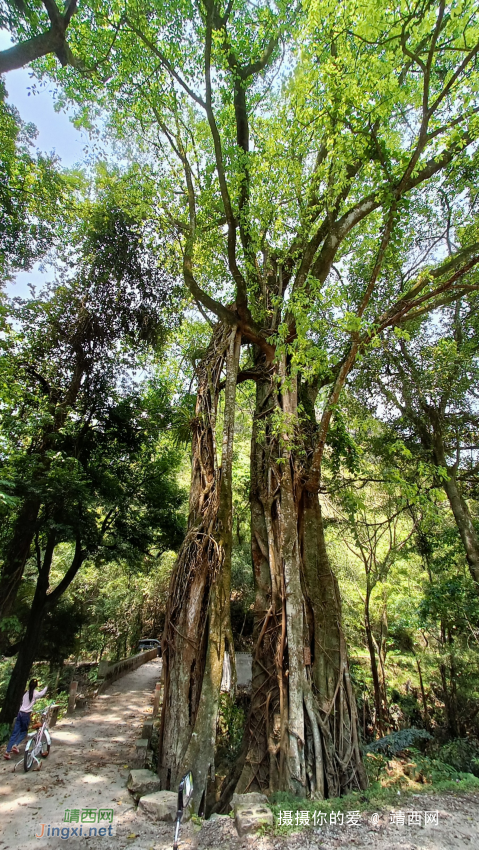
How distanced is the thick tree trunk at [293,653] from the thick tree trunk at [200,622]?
683 mm

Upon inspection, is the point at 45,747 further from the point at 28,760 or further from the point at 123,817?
the point at 123,817

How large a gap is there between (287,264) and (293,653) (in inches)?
253

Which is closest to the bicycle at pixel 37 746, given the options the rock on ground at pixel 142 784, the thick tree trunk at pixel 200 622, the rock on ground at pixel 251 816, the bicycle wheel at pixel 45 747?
the bicycle wheel at pixel 45 747

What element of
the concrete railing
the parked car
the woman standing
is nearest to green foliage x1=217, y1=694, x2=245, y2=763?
the woman standing

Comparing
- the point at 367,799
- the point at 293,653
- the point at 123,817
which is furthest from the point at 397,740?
the point at 123,817

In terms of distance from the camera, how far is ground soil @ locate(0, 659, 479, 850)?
2.74 m

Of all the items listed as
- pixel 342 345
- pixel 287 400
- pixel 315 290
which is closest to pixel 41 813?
pixel 287 400

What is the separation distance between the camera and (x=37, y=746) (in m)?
5.12

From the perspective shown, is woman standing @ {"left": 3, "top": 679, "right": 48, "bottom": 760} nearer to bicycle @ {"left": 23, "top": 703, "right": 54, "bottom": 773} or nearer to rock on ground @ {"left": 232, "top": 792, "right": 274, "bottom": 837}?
bicycle @ {"left": 23, "top": 703, "right": 54, "bottom": 773}

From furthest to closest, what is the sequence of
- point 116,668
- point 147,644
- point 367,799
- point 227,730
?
point 147,644 → point 116,668 → point 227,730 → point 367,799

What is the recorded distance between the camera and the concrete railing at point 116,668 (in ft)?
33.6

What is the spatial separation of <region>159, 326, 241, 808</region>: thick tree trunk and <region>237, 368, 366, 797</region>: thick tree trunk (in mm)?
683

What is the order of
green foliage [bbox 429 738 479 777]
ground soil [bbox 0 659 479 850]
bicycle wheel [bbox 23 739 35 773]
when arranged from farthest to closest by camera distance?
green foliage [bbox 429 738 479 777]
bicycle wheel [bbox 23 739 35 773]
ground soil [bbox 0 659 479 850]

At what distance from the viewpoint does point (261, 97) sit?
6.57m
